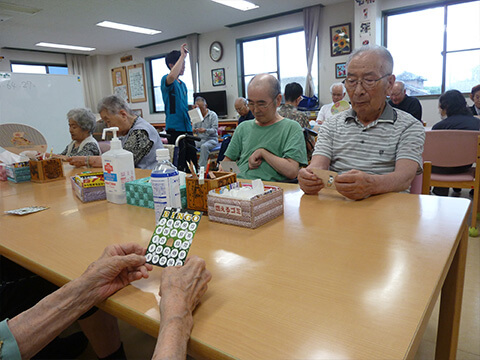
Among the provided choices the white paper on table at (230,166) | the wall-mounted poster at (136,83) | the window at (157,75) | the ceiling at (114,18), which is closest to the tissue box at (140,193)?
the white paper on table at (230,166)

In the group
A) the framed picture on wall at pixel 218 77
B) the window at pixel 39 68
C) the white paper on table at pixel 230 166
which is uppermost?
the window at pixel 39 68

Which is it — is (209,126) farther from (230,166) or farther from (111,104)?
(230,166)

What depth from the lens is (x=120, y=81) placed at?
10148mm

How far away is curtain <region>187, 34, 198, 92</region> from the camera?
319 inches

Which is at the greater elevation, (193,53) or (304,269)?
(193,53)

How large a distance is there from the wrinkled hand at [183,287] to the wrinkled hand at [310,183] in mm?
698

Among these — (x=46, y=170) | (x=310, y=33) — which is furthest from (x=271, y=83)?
(x=310, y=33)

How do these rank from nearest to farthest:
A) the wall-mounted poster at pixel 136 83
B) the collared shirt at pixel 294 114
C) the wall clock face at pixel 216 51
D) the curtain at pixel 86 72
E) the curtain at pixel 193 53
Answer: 1. the collared shirt at pixel 294 114
2. the wall clock face at pixel 216 51
3. the curtain at pixel 193 53
4. the wall-mounted poster at pixel 136 83
5. the curtain at pixel 86 72

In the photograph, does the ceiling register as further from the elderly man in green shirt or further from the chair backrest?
the elderly man in green shirt

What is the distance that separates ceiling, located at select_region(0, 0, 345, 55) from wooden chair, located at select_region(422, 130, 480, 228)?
425 cm

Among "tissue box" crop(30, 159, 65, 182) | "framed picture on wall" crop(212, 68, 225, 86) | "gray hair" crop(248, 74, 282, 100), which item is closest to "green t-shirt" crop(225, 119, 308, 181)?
"gray hair" crop(248, 74, 282, 100)

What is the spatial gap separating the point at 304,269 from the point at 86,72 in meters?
11.0

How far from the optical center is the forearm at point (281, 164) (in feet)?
5.82

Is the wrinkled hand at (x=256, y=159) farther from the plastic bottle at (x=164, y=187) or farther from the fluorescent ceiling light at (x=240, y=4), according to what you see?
the fluorescent ceiling light at (x=240, y=4)
